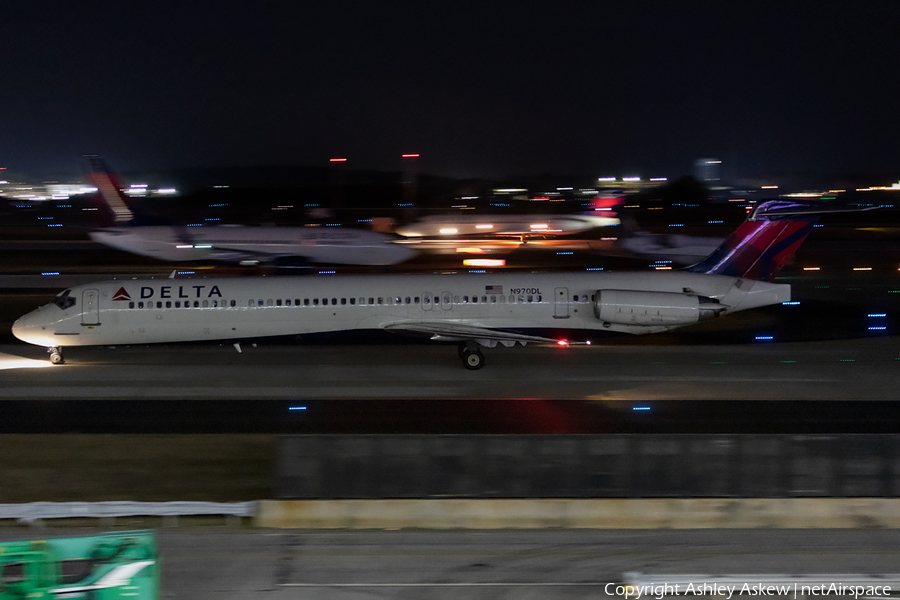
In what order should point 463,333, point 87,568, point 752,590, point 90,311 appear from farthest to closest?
1. point 90,311
2. point 463,333
3. point 752,590
4. point 87,568

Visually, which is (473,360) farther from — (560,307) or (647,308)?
(647,308)

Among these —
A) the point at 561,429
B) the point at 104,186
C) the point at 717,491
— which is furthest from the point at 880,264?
the point at 104,186

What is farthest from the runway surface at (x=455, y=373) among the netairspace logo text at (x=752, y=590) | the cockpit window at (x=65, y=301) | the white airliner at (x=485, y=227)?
the white airliner at (x=485, y=227)

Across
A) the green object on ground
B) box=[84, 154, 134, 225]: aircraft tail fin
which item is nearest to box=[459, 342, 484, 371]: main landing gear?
the green object on ground

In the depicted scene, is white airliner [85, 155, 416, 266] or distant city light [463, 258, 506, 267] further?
distant city light [463, 258, 506, 267]

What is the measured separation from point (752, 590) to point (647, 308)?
41.5 ft

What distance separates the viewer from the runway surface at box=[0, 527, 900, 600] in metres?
8.78

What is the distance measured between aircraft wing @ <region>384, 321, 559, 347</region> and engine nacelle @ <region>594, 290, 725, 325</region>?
5.66 feet

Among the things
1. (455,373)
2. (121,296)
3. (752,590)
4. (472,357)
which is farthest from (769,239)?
(121,296)

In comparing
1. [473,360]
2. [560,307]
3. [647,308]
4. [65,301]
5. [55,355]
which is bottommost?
[473,360]

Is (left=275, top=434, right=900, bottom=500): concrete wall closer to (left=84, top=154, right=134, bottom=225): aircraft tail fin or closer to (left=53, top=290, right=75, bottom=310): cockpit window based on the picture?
(left=53, top=290, right=75, bottom=310): cockpit window

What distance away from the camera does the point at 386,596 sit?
8586mm

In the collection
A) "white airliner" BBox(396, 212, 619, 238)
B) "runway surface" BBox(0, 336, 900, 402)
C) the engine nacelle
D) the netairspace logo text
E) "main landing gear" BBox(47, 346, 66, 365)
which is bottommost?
the netairspace logo text

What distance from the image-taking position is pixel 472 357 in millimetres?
20406
